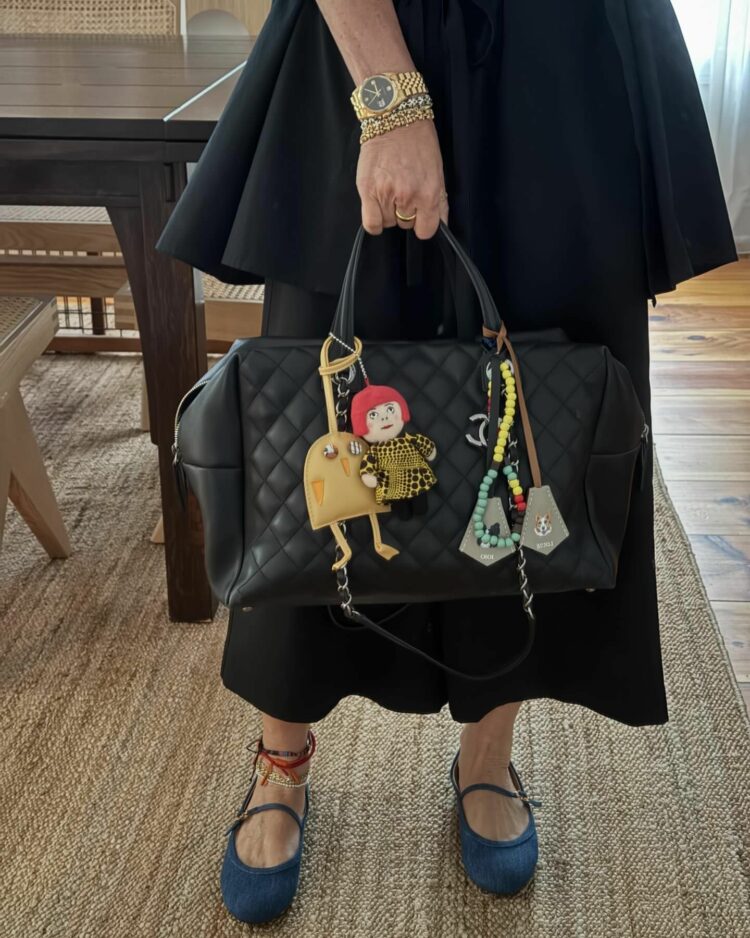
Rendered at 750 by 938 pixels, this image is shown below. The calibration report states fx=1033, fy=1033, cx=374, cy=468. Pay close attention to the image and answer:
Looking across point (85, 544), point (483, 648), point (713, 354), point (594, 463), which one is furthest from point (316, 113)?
point (713, 354)

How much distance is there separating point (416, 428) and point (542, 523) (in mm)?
121

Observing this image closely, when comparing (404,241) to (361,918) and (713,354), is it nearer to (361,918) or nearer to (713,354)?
(361,918)

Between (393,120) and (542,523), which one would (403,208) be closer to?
(393,120)

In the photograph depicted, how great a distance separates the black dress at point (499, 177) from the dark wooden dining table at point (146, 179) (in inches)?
15.4

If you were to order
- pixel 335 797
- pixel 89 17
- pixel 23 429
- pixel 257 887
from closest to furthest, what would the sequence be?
pixel 257 887 → pixel 335 797 → pixel 23 429 → pixel 89 17

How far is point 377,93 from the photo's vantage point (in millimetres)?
707

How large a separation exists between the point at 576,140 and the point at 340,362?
239 mm

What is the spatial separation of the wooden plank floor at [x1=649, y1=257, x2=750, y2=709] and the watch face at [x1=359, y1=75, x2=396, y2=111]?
935mm

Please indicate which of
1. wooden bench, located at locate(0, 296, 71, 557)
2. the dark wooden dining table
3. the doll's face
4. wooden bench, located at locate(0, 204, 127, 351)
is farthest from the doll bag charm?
wooden bench, located at locate(0, 204, 127, 351)

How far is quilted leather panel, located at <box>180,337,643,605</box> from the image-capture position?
0.77 meters

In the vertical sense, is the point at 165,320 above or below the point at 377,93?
below

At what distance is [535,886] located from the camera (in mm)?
1024

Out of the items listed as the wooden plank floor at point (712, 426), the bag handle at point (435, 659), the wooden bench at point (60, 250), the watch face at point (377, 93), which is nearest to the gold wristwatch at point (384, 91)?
the watch face at point (377, 93)

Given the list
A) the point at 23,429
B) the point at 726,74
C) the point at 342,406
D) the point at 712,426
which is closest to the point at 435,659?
the point at 342,406
